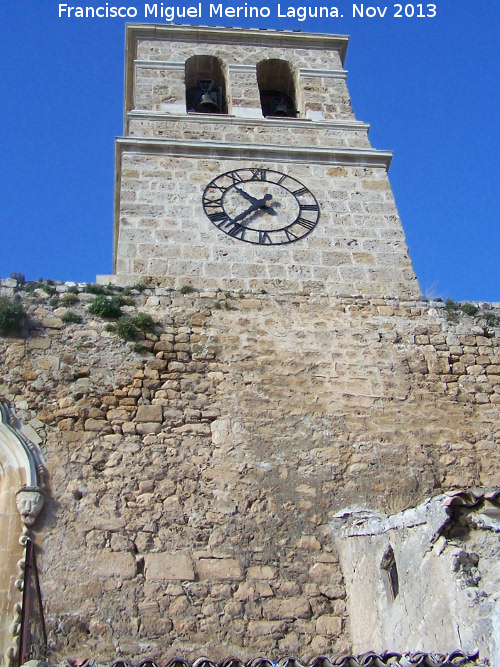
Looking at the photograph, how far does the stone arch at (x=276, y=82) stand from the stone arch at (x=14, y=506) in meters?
7.03

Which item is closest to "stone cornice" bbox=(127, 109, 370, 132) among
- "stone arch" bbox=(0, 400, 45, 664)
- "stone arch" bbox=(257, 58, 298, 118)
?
"stone arch" bbox=(257, 58, 298, 118)

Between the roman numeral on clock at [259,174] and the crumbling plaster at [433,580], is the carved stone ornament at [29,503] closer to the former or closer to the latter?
the crumbling plaster at [433,580]

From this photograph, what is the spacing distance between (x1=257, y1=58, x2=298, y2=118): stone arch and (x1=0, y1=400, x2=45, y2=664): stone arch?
23.1 feet

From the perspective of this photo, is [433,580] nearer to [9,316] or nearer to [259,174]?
[9,316]

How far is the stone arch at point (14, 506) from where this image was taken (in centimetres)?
501

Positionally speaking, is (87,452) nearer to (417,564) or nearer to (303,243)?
(417,564)

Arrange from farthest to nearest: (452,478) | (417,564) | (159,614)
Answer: (452,478), (159,614), (417,564)

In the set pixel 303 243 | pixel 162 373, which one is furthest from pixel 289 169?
pixel 162 373

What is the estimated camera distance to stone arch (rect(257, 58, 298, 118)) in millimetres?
11328

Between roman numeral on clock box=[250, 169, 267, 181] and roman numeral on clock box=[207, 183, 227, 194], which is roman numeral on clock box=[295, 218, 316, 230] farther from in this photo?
roman numeral on clock box=[207, 183, 227, 194]

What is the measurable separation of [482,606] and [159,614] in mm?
2314

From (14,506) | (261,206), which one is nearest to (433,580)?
(14,506)

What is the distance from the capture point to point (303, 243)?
27.7 feet

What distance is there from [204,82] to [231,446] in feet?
22.8
